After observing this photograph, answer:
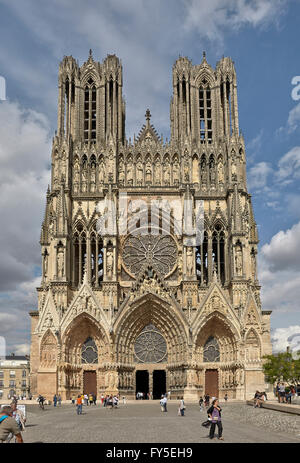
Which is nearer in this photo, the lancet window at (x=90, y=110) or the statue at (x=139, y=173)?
the statue at (x=139, y=173)

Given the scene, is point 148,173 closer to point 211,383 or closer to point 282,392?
point 211,383

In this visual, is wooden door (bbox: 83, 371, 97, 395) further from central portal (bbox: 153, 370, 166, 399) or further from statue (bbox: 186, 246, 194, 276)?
statue (bbox: 186, 246, 194, 276)

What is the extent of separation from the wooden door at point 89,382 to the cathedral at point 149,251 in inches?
3.0

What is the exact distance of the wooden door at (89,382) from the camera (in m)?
40.1

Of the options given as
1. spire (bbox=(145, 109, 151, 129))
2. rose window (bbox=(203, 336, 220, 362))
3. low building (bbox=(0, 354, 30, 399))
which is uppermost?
spire (bbox=(145, 109, 151, 129))

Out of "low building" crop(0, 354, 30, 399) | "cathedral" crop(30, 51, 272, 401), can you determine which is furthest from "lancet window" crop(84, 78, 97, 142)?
"low building" crop(0, 354, 30, 399)

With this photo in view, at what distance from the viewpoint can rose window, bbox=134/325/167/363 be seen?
4125cm

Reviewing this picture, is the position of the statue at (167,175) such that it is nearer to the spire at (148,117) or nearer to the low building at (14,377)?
the spire at (148,117)

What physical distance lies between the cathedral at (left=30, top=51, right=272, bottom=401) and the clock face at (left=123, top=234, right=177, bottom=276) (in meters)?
0.09

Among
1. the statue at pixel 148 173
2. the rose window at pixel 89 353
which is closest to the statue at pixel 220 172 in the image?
the statue at pixel 148 173

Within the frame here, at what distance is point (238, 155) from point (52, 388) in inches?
942

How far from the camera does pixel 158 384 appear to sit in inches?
1683

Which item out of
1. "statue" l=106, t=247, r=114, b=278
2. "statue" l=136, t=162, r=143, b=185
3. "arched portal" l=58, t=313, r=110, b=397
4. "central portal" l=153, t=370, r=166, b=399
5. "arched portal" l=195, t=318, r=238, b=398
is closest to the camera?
"arched portal" l=58, t=313, r=110, b=397
